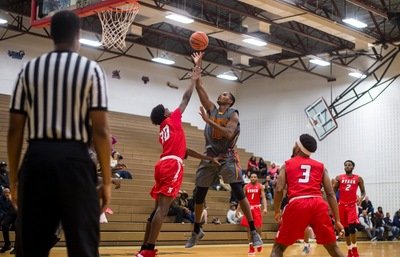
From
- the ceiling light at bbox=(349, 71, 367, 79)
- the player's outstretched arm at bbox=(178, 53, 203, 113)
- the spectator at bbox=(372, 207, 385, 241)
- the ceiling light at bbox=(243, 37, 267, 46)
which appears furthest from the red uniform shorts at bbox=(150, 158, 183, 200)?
the ceiling light at bbox=(349, 71, 367, 79)

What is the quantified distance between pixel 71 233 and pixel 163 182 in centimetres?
406

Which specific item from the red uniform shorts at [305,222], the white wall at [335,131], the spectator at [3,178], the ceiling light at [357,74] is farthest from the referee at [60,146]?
the ceiling light at [357,74]

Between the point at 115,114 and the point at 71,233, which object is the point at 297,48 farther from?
the point at 71,233

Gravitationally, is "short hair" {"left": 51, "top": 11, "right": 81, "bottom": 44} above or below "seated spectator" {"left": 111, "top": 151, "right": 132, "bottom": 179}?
above

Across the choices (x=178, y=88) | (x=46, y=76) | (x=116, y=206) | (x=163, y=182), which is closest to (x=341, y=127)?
(x=178, y=88)

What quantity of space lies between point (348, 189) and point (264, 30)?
9.40 meters

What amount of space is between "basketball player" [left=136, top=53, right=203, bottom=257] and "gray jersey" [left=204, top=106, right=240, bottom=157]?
942 mm

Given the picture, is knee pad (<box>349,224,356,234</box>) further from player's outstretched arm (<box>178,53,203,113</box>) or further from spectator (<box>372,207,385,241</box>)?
spectator (<box>372,207,385,241</box>)

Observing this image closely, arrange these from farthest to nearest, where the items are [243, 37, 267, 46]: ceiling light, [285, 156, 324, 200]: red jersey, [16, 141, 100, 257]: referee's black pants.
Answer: [243, 37, 267, 46]: ceiling light
[285, 156, 324, 200]: red jersey
[16, 141, 100, 257]: referee's black pants

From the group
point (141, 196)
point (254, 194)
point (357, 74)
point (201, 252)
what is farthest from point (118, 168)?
point (357, 74)

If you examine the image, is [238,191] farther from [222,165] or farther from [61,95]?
[61,95]

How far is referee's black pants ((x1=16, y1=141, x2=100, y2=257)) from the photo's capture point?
3348mm

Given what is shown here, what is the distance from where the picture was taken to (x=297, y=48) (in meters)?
26.0

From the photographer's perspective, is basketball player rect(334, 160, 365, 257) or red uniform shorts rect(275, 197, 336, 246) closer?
red uniform shorts rect(275, 197, 336, 246)
